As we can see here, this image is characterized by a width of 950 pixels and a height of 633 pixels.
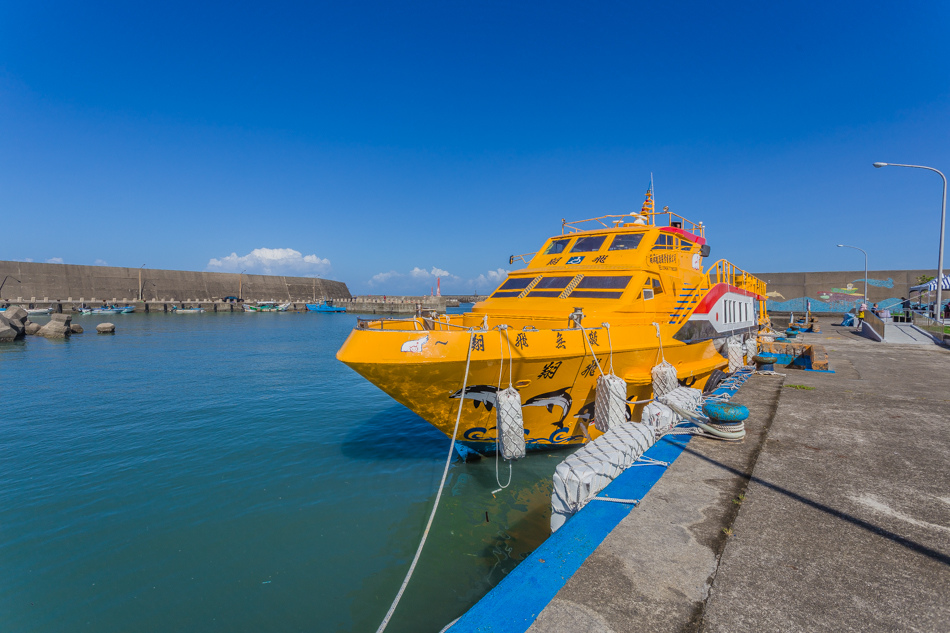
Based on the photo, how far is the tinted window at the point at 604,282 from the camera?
9008 millimetres

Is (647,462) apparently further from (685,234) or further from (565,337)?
(685,234)

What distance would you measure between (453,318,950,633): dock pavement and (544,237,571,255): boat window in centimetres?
643

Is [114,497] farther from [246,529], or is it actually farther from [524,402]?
[524,402]

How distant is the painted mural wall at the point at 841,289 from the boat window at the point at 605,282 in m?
43.9

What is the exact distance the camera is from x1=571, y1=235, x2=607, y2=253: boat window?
1055cm

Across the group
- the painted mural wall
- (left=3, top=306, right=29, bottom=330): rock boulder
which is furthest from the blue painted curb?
the painted mural wall

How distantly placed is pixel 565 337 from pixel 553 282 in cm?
298

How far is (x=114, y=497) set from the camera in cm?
745

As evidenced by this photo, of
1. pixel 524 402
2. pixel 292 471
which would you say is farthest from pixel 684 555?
pixel 292 471

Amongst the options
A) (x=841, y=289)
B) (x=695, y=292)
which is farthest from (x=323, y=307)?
(x=695, y=292)

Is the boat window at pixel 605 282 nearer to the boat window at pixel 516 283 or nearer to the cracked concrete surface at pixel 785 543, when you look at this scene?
the boat window at pixel 516 283

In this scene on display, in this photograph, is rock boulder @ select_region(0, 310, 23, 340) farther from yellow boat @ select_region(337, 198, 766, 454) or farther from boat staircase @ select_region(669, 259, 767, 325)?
boat staircase @ select_region(669, 259, 767, 325)

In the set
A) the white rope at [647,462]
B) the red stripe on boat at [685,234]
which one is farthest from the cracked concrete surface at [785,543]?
the red stripe on boat at [685,234]

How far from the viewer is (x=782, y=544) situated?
10.6ft
